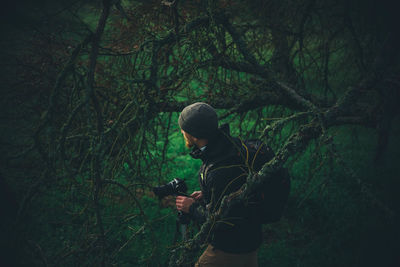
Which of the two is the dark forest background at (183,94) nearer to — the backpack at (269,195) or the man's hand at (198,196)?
the man's hand at (198,196)

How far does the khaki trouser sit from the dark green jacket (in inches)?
1.9

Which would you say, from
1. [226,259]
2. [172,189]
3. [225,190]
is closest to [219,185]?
[225,190]

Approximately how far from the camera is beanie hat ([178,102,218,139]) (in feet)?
6.59

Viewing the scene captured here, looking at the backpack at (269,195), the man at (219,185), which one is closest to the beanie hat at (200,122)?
the man at (219,185)

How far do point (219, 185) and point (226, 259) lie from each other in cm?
66

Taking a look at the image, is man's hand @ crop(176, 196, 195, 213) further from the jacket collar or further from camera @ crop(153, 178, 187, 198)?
the jacket collar

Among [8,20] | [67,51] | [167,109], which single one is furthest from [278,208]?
[8,20]

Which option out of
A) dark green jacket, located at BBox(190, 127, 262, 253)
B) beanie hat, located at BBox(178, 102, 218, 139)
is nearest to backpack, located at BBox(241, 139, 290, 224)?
dark green jacket, located at BBox(190, 127, 262, 253)

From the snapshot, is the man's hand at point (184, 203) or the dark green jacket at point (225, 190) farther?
the man's hand at point (184, 203)

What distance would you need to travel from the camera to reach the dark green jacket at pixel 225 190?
1.89m

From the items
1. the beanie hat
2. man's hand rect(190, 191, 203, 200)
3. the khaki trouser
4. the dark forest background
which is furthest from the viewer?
the dark forest background

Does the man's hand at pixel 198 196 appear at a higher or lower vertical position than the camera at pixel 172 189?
lower

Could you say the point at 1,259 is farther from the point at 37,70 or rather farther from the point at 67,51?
the point at 67,51

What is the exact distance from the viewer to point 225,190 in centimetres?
189
